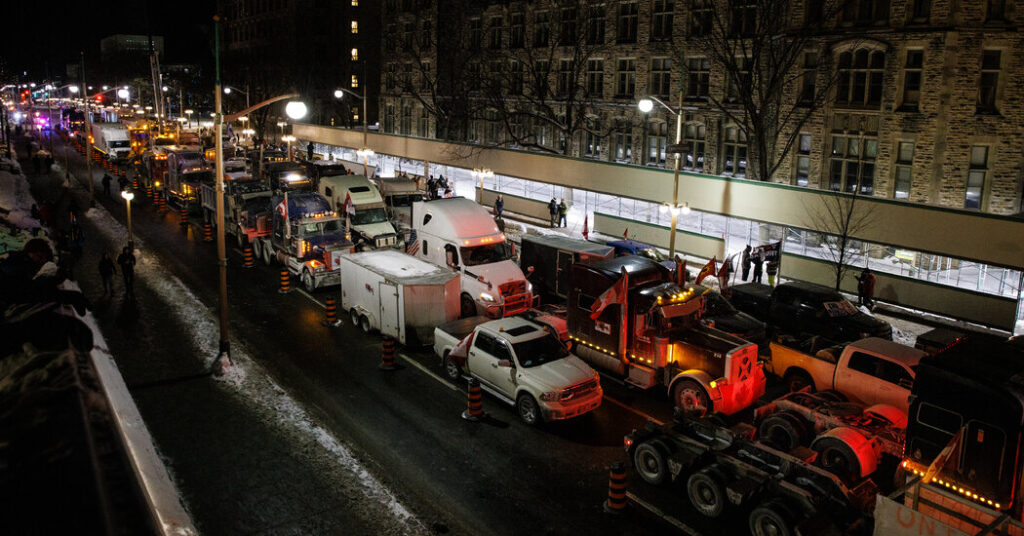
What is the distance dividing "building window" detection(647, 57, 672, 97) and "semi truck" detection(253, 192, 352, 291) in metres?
21.7

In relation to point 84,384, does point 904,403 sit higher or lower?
lower

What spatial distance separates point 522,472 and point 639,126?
31288 mm

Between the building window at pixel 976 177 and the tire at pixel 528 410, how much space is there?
23094mm

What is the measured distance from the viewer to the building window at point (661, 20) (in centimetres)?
3988

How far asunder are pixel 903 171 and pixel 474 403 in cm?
2438

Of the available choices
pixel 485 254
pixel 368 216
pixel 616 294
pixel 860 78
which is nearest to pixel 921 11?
pixel 860 78

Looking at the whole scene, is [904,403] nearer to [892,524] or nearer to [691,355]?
[691,355]

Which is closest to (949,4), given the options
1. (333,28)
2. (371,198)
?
(371,198)

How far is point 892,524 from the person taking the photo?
32.8 feet

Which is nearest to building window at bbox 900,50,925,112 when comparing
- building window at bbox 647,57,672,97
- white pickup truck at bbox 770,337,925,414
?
building window at bbox 647,57,672,97

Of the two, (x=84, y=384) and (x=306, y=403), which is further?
(x=306, y=403)

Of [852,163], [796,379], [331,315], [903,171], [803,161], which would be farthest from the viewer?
[803,161]

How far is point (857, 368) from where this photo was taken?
52.9ft

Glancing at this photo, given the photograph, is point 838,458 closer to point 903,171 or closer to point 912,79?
point 903,171
